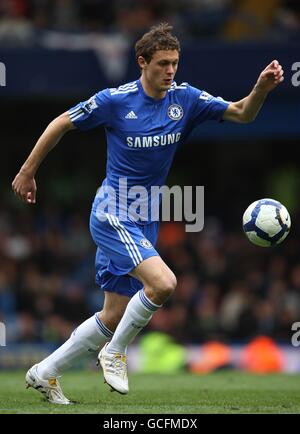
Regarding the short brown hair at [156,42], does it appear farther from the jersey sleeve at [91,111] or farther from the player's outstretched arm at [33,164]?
the player's outstretched arm at [33,164]

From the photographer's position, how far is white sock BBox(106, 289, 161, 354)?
691 centimetres

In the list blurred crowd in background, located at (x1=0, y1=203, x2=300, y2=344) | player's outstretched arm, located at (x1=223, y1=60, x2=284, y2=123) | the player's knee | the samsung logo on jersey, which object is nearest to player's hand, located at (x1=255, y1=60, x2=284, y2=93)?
player's outstretched arm, located at (x1=223, y1=60, x2=284, y2=123)

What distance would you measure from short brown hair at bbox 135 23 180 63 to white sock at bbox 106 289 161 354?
161 centimetres

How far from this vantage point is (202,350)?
13.6 metres

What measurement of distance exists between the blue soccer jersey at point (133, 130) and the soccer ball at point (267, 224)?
0.69 m

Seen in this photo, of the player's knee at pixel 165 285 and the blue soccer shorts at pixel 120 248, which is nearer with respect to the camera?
the player's knee at pixel 165 285

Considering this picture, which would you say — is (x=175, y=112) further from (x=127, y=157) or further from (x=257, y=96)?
(x=257, y=96)

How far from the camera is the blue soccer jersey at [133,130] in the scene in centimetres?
725

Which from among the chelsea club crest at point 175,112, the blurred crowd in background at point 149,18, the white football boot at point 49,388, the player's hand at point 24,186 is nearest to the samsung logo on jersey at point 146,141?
the chelsea club crest at point 175,112

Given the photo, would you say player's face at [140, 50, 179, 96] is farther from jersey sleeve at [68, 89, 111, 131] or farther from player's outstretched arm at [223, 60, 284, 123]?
player's outstretched arm at [223, 60, 284, 123]

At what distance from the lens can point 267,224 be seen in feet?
24.0

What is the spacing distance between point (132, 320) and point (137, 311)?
Result: 0.08m
